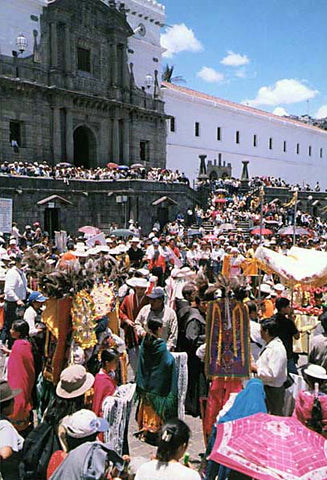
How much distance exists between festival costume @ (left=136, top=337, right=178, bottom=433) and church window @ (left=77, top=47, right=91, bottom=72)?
2794 cm

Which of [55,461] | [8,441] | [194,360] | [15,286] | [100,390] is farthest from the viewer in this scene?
[15,286]

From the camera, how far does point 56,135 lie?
1148 inches

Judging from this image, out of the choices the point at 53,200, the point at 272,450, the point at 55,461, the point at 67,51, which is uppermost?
the point at 67,51

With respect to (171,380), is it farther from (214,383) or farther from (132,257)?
(132,257)

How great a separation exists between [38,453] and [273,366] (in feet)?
7.39

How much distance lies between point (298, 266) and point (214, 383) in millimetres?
2605

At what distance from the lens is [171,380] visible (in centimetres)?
547

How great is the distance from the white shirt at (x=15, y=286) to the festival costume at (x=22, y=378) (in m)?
3.57

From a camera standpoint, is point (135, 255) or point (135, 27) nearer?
point (135, 255)

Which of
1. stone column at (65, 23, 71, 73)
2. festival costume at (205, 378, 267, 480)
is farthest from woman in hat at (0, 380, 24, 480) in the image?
stone column at (65, 23, 71, 73)

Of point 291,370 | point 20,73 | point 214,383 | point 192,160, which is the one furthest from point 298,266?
point 192,160

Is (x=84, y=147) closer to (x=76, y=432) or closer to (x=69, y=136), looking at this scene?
(x=69, y=136)

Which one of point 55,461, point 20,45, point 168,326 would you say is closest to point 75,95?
point 20,45

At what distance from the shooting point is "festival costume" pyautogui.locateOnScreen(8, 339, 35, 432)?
16.4ft
